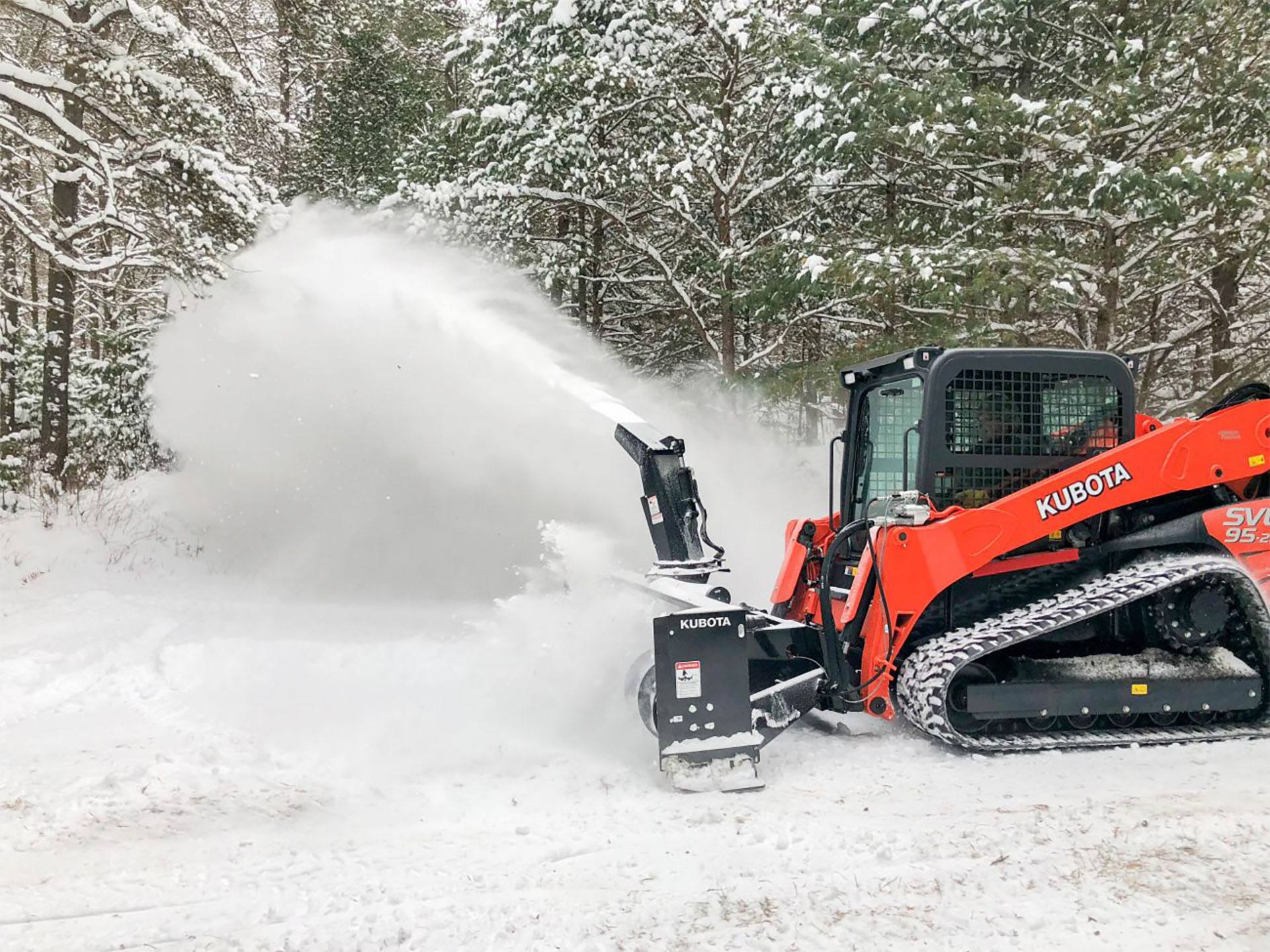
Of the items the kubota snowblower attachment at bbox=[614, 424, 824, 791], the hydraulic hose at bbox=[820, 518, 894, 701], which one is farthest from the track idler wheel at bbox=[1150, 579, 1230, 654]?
the kubota snowblower attachment at bbox=[614, 424, 824, 791]

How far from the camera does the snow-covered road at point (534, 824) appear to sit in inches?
120

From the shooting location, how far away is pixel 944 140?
10.4 meters

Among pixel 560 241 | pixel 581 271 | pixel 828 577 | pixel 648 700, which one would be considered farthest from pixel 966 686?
pixel 560 241

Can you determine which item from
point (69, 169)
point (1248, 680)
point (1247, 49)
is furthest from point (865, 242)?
point (69, 169)

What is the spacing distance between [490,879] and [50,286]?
18.0m

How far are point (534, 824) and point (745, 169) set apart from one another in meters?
12.5

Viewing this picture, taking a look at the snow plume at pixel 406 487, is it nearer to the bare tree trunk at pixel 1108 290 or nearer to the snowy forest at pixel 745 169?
the snowy forest at pixel 745 169

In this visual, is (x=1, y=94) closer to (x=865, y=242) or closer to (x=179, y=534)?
(x=179, y=534)

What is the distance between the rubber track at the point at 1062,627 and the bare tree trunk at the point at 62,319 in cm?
996

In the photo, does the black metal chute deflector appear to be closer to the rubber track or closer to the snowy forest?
the rubber track

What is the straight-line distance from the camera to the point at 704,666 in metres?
4.55

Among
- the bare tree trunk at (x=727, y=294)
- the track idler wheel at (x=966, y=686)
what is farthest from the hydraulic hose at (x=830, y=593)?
the bare tree trunk at (x=727, y=294)

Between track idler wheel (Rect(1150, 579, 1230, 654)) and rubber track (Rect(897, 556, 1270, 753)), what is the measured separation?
11cm

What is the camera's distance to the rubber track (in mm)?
4750
